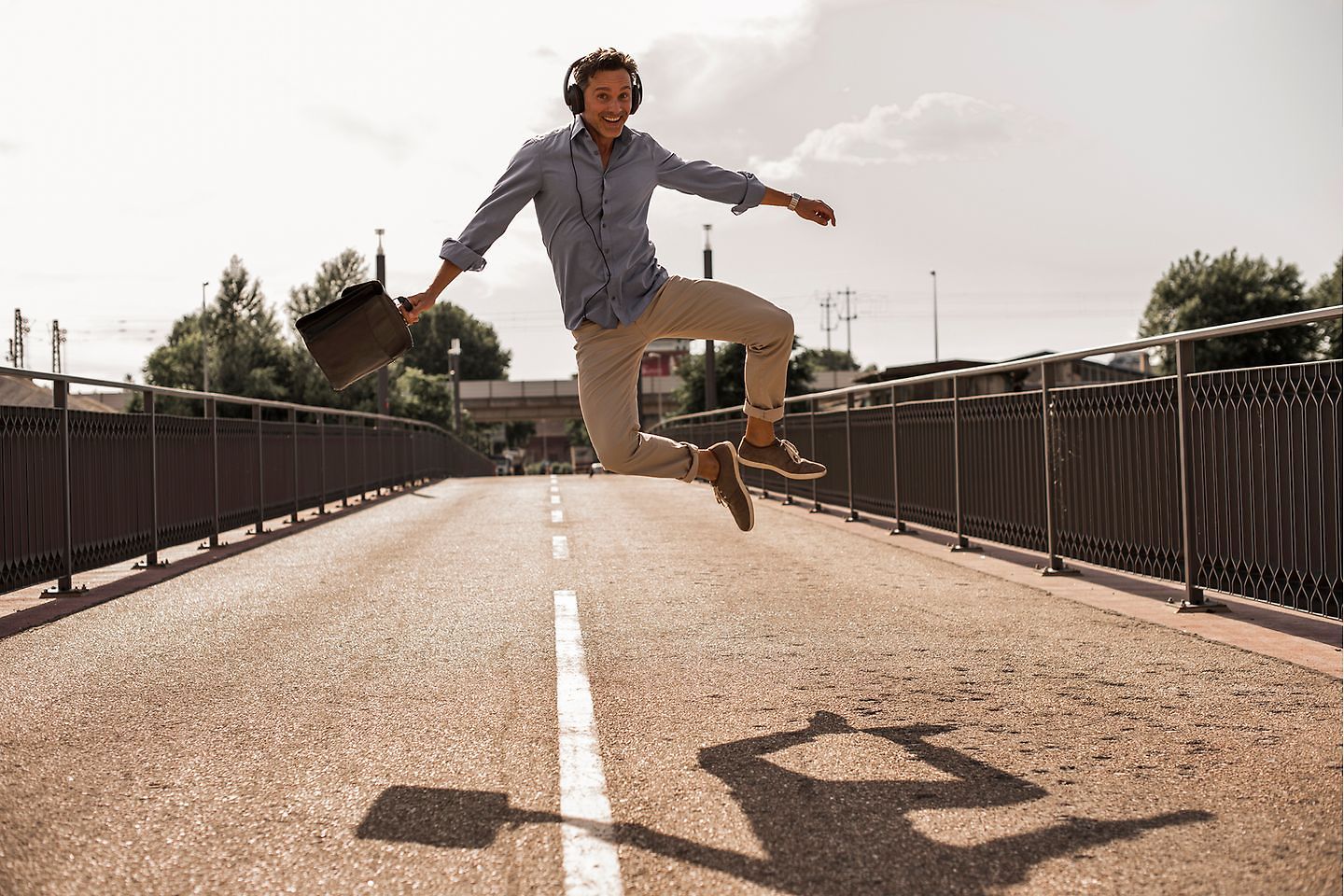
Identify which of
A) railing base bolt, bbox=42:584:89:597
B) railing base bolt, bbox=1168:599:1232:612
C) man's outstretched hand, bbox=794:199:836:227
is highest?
man's outstretched hand, bbox=794:199:836:227

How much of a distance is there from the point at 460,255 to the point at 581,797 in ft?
7.74

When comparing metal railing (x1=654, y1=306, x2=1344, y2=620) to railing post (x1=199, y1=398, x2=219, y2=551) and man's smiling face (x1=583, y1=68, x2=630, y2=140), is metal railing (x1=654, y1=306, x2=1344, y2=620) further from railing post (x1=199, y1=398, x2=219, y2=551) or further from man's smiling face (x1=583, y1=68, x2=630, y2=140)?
railing post (x1=199, y1=398, x2=219, y2=551)

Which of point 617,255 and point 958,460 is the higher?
point 617,255

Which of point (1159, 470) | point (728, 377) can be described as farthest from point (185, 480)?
point (728, 377)

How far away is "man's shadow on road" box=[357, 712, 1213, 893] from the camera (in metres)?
2.40

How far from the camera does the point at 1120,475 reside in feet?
22.6

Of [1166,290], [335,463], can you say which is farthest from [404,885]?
[1166,290]

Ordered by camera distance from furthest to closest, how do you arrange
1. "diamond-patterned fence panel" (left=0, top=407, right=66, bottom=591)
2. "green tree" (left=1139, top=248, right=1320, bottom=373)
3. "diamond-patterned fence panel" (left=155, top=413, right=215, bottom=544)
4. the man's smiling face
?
1. "green tree" (left=1139, top=248, right=1320, bottom=373)
2. "diamond-patterned fence panel" (left=155, top=413, right=215, bottom=544)
3. "diamond-patterned fence panel" (left=0, top=407, right=66, bottom=591)
4. the man's smiling face

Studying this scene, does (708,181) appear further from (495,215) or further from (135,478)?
(135,478)

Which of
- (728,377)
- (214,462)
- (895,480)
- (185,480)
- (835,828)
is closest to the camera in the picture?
(835,828)

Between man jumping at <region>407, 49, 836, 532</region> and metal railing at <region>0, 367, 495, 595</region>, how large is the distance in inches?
139

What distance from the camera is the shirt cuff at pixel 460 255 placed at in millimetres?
4504

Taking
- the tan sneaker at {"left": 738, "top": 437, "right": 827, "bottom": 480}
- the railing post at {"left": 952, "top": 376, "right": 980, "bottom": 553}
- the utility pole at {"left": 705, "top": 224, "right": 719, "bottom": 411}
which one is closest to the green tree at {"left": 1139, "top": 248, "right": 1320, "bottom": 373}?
the utility pole at {"left": 705, "top": 224, "right": 719, "bottom": 411}

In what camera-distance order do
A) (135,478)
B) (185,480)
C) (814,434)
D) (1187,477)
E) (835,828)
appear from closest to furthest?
1. (835,828)
2. (1187,477)
3. (135,478)
4. (185,480)
5. (814,434)
